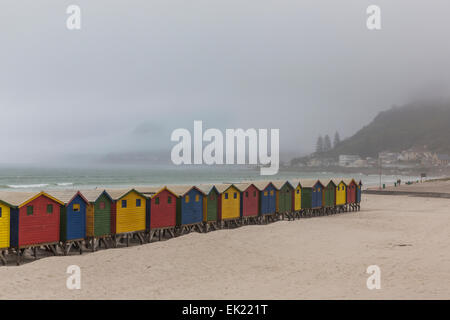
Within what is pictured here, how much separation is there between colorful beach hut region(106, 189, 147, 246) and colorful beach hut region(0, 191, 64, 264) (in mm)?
3257

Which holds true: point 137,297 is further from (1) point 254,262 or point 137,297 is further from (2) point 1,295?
(1) point 254,262

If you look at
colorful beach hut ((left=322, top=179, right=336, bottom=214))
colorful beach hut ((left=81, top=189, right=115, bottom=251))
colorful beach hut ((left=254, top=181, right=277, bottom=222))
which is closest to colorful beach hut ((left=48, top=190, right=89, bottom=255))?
colorful beach hut ((left=81, top=189, right=115, bottom=251))

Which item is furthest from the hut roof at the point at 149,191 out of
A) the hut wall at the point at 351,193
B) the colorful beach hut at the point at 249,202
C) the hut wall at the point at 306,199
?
the hut wall at the point at 351,193

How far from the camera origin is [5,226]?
18.9m

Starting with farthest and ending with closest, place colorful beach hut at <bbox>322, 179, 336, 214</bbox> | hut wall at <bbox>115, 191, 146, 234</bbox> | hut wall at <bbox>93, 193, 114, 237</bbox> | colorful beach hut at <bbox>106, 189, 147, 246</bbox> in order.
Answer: colorful beach hut at <bbox>322, 179, 336, 214</bbox>
hut wall at <bbox>115, 191, 146, 234</bbox>
colorful beach hut at <bbox>106, 189, 147, 246</bbox>
hut wall at <bbox>93, 193, 114, 237</bbox>

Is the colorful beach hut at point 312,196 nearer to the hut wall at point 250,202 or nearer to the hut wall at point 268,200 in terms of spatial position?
the hut wall at point 268,200

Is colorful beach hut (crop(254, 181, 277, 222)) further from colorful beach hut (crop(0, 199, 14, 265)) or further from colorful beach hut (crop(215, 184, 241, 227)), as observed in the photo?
colorful beach hut (crop(0, 199, 14, 265))

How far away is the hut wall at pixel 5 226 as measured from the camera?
737 inches

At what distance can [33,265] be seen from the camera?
685 inches

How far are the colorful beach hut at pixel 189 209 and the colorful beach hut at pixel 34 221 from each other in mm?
8060

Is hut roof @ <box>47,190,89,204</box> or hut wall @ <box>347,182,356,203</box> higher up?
hut roof @ <box>47,190,89,204</box>

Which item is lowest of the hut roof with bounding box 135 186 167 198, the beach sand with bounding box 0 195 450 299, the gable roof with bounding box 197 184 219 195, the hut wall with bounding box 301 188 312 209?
the beach sand with bounding box 0 195 450 299

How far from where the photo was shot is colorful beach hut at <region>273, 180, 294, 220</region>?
117 ft
